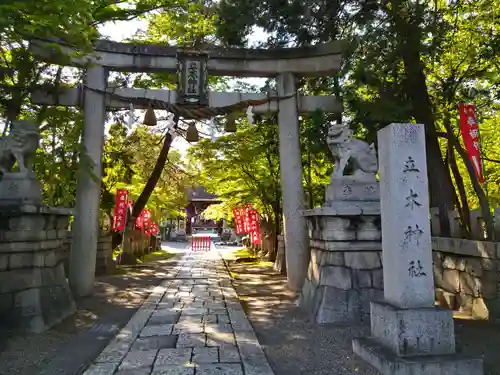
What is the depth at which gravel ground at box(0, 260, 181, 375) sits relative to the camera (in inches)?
182

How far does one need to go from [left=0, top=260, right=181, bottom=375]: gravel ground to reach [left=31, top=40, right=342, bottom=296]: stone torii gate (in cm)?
90

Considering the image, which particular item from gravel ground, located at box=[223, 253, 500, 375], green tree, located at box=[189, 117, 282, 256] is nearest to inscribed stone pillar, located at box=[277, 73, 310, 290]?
gravel ground, located at box=[223, 253, 500, 375]

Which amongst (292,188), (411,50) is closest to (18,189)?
(292,188)

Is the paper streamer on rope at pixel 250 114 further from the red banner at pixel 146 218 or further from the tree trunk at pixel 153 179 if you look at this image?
the red banner at pixel 146 218

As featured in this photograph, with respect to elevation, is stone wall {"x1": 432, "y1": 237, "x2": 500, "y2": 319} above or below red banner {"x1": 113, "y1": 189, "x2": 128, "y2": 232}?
below

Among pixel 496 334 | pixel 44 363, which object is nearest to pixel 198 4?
pixel 44 363

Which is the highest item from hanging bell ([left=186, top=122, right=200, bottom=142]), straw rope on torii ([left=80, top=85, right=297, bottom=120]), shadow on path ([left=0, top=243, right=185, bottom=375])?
straw rope on torii ([left=80, top=85, right=297, bottom=120])

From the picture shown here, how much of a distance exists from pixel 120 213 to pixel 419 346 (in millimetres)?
13259

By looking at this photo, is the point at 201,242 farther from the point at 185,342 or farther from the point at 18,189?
the point at 185,342

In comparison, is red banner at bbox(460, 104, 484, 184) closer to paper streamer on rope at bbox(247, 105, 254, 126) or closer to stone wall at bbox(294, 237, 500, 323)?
stone wall at bbox(294, 237, 500, 323)

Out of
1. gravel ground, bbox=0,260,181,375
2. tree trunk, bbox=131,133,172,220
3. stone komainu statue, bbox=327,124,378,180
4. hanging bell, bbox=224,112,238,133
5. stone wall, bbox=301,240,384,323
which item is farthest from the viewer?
tree trunk, bbox=131,133,172,220

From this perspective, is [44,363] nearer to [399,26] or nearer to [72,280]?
[72,280]

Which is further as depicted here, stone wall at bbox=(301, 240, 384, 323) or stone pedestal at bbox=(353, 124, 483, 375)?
stone wall at bbox=(301, 240, 384, 323)

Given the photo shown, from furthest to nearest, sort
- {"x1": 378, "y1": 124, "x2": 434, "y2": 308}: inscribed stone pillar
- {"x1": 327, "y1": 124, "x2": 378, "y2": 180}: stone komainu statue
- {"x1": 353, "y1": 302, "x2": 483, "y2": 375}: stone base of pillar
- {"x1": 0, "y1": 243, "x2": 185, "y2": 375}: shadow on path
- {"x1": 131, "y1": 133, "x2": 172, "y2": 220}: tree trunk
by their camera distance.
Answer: {"x1": 131, "y1": 133, "x2": 172, "y2": 220}: tree trunk < {"x1": 327, "y1": 124, "x2": 378, "y2": 180}: stone komainu statue < {"x1": 0, "y1": 243, "x2": 185, "y2": 375}: shadow on path < {"x1": 378, "y1": 124, "x2": 434, "y2": 308}: inscribed stone pillar < {"x1": 353, "y1": 302, "x2": 483, "y2": 375}: stone base of pillar
